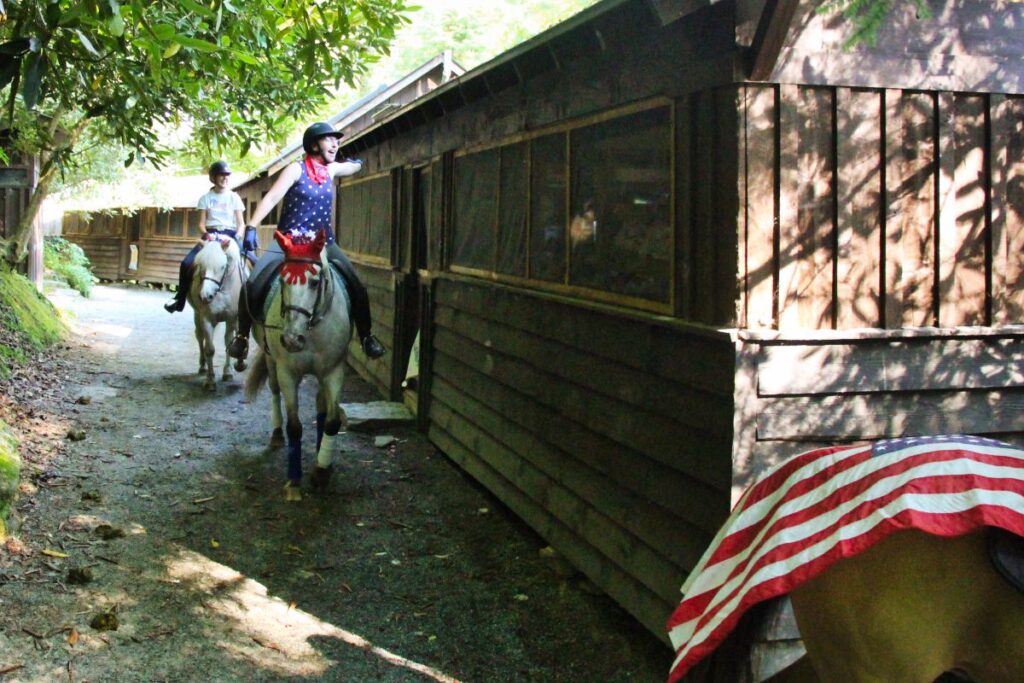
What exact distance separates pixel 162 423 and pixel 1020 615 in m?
8.97

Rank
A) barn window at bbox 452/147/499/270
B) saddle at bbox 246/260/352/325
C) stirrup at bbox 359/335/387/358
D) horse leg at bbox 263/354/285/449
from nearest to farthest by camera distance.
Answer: barn window at bbox 452/147/499/270 → saddle at bbox 246/260/352/325 → stirrup at bbox 359/335/387/358 → horse leg at bbox 263/354/285/449

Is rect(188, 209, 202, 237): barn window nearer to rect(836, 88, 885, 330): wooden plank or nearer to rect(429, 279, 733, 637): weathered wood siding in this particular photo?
rect(429, 279, 733, 637): weathered wood siding

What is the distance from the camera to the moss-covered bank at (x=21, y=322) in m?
11.2

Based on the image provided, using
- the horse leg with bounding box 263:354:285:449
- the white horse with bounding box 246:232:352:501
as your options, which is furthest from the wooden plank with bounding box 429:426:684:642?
the horse leg with bounding box 263:354:285:449

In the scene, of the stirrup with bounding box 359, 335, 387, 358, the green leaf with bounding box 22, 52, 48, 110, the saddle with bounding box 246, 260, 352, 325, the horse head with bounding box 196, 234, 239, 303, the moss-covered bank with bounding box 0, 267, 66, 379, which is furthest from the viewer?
the horse head with bounding box 196, 234, 239, 303

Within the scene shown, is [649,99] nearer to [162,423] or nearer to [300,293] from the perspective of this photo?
[300,293]

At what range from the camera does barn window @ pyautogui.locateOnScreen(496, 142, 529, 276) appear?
23.3 feet

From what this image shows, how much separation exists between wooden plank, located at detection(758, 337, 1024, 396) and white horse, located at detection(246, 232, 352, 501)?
4012 mm

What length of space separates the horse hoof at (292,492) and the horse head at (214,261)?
195 inches

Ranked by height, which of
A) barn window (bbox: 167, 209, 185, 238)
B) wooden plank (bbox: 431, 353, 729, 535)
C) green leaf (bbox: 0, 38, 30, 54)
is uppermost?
barn window (bbox: 167, 209, 185, 238)

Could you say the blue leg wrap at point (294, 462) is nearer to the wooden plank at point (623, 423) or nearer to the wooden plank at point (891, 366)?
the wooden plank at point (623, 423)

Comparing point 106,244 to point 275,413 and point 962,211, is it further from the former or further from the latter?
point 962,211

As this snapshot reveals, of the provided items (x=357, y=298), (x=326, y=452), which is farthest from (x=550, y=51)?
(x=326, y=452)

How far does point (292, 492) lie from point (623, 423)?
3.35 meters
